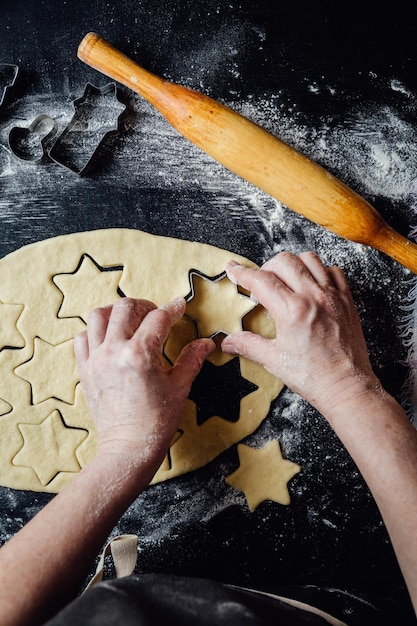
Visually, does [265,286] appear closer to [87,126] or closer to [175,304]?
[175,304]

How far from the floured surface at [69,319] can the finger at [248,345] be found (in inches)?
1.7

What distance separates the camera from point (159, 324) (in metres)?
0.94

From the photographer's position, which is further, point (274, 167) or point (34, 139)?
point (34, 139)

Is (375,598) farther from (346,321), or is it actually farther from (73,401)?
(73,401)

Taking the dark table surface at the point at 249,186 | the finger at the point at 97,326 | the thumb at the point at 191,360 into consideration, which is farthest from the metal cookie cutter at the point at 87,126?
the thumb at the point at 191,360

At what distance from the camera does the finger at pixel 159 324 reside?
919 millimetres

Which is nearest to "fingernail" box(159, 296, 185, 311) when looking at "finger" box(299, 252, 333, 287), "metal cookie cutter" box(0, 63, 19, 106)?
"finger" box(299, 252, 333, 287)

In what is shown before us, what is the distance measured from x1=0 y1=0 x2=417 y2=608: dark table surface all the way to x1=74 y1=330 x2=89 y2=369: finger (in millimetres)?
232

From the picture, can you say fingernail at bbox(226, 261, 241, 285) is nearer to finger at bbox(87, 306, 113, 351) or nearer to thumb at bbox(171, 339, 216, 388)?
thumb at bbox(171, 339, 216, 388)

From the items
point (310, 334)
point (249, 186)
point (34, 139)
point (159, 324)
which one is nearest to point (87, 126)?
point (34, 139)

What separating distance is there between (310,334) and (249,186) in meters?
0.34

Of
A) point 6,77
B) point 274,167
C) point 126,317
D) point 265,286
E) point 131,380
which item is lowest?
point 131,380

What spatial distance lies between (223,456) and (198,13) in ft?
2.85

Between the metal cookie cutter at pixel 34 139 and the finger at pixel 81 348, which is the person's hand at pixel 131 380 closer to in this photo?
the finger at pixel 81 348
